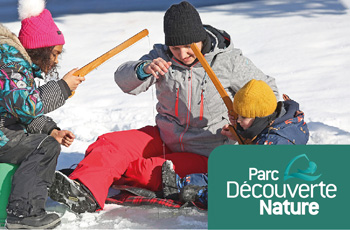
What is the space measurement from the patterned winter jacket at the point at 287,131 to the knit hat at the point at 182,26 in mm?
496

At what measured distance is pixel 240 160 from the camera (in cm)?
211

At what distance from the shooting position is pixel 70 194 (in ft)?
7.96

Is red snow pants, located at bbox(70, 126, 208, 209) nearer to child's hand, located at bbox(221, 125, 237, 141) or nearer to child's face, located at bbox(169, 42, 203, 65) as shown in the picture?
child's hand, located at bbox(221, 125, 237, 141)

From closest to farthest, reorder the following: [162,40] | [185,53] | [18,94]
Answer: [18,94]
[185,53]
[162,40]

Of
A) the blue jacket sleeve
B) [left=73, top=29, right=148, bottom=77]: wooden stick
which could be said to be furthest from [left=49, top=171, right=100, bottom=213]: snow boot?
[left=73, top=29, right=148, bottom=77]: wooden stick

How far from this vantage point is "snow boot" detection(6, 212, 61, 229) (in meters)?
2.28

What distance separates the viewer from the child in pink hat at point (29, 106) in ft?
7.42

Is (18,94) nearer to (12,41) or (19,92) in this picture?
(19,92)

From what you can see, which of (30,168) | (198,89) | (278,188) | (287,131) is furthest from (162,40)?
(278,188)

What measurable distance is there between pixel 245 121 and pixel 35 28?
0.92 meters

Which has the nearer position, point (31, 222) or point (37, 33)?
point (31, 222)

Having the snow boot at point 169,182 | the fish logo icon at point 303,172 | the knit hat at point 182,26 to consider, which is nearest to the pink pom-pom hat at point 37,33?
the knit hat at point 182,26

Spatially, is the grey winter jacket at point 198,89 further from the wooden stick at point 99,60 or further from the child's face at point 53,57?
the child's face at point 53,57

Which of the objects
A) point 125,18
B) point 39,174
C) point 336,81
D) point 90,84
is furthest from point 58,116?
point 125,18
